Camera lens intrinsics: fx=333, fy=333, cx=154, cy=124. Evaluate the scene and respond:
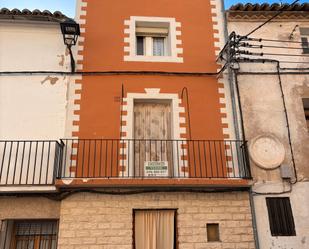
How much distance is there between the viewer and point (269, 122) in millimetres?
7867

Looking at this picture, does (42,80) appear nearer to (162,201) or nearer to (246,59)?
(162,201)

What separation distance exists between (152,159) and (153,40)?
3326mm

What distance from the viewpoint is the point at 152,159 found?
7633 millimetres

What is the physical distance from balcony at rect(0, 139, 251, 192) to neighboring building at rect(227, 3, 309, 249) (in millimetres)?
644

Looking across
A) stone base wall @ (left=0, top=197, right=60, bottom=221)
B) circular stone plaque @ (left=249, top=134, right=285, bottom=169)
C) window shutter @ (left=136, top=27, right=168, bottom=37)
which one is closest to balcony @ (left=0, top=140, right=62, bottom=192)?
stone base wall @ (left=0, top=197, right=60, bottom=221)

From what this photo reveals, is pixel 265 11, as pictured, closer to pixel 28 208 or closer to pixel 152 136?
pixel 152 136

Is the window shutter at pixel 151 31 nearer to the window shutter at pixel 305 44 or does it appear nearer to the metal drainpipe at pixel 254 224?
the window shutter at pixel 305 44

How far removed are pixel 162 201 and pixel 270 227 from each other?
7.61 feet

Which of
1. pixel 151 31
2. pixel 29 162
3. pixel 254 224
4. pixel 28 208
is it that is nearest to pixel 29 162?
pixel 29 162

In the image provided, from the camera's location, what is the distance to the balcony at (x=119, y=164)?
6.75 m

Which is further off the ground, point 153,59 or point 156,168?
point 153,59

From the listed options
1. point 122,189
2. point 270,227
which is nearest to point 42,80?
point 122,189

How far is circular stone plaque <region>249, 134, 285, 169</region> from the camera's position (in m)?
7.44

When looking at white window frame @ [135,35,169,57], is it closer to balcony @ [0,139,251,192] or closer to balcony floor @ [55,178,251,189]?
balcony @ [0,139,251,192]
